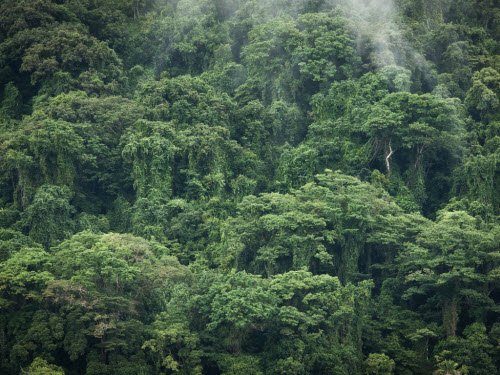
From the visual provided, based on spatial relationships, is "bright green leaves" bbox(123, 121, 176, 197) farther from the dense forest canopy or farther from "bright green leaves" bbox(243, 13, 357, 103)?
"bright green leaves" bbox(243, 13, 357, 103)

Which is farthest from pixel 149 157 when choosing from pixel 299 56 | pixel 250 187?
pixel 299 56

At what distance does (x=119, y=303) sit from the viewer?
24891mm

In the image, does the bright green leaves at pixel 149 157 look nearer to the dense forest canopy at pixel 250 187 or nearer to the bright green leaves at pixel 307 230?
the dense forest canopy at pixel 250 187

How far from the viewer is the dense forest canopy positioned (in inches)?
980

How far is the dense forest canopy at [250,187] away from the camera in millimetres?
24891

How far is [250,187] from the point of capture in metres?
31.4

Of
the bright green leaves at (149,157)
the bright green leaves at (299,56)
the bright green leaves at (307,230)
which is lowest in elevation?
the bright green leaves at (307,230)

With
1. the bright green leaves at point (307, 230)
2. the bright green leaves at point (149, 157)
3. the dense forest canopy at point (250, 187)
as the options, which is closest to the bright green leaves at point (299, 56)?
the dense forest canopy at point (250, 187)

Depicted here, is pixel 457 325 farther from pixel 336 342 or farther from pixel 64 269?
pixel 64 269

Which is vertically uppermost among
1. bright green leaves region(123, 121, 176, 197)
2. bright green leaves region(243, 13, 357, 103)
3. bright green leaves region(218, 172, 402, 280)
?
bright green leaves region(243, 13, 357, 103)

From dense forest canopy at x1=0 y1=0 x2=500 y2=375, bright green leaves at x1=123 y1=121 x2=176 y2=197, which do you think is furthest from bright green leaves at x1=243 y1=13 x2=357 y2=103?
bright green leaves at x1=123 y1=121 x2=176 y2=197

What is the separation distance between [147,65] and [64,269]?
14.3m

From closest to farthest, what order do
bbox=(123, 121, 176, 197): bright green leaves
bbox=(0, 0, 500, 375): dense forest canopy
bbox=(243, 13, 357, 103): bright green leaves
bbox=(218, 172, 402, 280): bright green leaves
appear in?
bbox=(0, 0, 500, 375): dense forest canopy, bbox=(218, 172, 402, 280): bright green leaves, bbox=(123, 121, 176, 197): bright green leaves, bbox=(243, 13, 357, 103): bright green leaves

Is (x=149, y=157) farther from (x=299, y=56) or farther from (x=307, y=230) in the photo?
(x=299, y=56)
